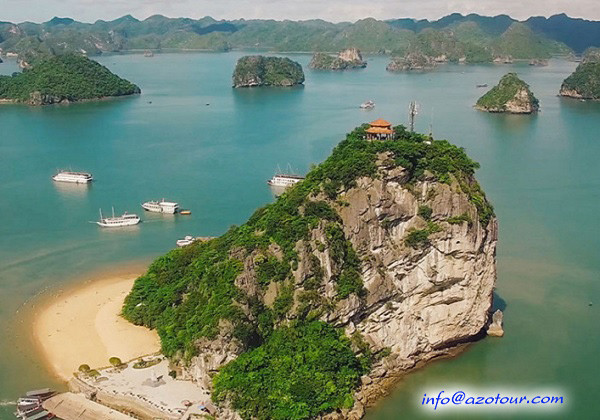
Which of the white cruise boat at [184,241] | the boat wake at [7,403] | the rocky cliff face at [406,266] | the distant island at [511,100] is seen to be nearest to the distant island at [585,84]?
the distant island at [511,100]

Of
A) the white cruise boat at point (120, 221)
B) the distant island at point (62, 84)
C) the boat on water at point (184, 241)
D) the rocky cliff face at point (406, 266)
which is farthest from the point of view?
the distant island at point (62, 84)

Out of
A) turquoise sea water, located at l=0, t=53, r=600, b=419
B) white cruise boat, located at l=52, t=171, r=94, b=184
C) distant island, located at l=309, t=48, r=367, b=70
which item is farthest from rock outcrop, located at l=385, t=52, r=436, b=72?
white cruise boat, located at l=52, t=171, r=94, b=184

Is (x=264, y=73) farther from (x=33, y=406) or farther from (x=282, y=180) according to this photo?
Answer: (x=33, y=406)

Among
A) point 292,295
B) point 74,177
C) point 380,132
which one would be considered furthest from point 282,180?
point 292,295

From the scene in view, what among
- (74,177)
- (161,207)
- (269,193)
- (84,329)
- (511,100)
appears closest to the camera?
(84,329)

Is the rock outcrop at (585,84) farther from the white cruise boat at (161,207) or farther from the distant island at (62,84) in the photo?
the white cruise boat at (161,207)

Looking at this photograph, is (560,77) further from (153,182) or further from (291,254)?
(291,254)

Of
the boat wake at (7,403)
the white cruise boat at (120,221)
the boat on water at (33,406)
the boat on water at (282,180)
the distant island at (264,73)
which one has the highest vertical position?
the distant island at (264,73)
